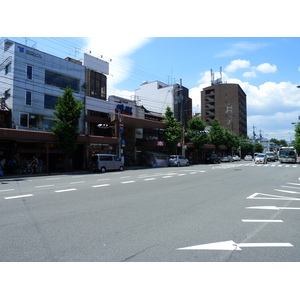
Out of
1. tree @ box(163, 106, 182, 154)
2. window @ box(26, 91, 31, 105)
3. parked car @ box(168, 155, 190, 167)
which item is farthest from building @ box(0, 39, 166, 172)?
parked car @ box(168, 155, 190, 167)

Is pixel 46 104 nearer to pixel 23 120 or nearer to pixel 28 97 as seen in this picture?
pixel 28 97

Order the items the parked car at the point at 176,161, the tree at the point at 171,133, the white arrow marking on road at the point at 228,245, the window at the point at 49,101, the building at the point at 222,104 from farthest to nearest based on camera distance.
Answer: the building at the point at 222,104 → the tree at the point at 171,133 → the parked car at the point at 176,161 → the window at the point at 49,101 → the white arrow marking on road at the point at 228,245

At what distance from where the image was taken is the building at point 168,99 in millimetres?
50094

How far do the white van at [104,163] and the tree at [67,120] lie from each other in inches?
106

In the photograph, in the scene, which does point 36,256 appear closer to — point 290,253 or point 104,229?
point 104,229

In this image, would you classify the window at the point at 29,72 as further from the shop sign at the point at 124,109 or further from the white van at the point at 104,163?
the shop sign at the point at 124,109

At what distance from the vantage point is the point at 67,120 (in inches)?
933

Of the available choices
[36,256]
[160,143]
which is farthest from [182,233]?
[160,143]

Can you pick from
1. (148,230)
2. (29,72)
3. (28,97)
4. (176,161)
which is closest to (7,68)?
(29,72)

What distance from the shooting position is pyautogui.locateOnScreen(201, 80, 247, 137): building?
85.2 metres

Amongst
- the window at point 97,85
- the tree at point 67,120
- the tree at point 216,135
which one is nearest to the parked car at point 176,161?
the window at point 97,85

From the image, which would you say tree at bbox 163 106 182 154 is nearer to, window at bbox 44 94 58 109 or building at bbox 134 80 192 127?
building at bbox 134 80 192 127

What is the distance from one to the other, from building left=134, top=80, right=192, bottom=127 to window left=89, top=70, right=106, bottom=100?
52.0 ft

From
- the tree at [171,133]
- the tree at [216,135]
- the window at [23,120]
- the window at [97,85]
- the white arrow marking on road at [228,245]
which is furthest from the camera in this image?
the tree at [216,135]
